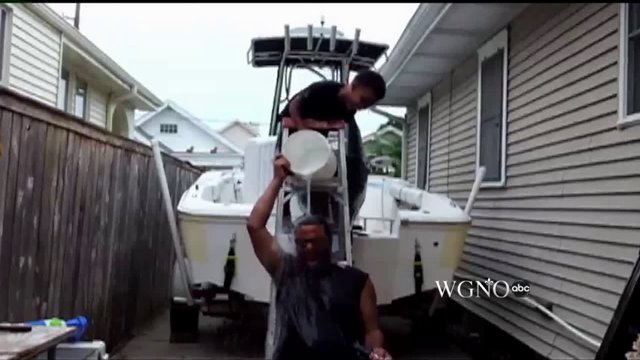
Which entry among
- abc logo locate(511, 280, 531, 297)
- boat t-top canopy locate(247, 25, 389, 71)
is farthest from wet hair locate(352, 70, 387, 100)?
abc logo locate(511, 280, 531, 297)

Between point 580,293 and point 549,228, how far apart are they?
73cm

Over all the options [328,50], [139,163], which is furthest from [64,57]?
[328,50]

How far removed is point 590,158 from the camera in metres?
4.89

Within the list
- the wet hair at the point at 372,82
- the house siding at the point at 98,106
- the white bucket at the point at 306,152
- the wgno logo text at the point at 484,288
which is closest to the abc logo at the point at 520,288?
the wgno logo text at the point at 484,288

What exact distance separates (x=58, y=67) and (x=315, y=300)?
8.39m

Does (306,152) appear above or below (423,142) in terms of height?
below

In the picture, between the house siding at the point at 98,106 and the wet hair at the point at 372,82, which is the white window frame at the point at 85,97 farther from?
the wet hair at the point at 372,82

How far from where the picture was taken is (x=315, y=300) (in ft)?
8.97

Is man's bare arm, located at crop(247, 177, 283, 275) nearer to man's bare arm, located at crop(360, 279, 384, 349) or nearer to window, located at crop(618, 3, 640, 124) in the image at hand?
man's bare arm, located at crop(360, 279, 384, 349)

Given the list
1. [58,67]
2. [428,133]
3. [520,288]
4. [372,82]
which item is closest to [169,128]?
[58,67]

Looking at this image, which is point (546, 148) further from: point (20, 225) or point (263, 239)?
point (20, 225)

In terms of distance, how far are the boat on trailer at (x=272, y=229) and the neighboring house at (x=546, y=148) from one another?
71 centimetres

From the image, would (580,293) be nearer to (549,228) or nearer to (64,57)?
(549,228)

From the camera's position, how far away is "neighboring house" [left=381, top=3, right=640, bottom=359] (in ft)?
→ 14.7
